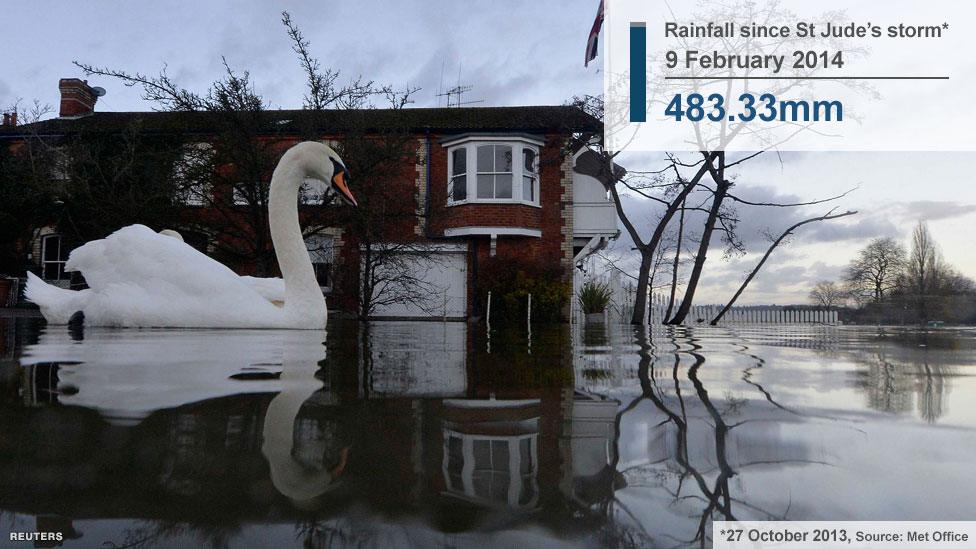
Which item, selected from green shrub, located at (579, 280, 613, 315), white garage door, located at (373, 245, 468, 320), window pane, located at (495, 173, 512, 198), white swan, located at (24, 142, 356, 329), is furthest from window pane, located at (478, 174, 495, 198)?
white swan, located at (24, 142, 356, 329)

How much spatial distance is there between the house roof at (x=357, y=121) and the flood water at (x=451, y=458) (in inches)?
449

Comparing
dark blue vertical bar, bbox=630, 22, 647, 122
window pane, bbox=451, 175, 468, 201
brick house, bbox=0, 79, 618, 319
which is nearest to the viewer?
dark blue vertical bar, bbox=630, 22, 647, 122

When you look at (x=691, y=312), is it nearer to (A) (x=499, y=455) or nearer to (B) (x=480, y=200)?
(B) (x=480, y=200)

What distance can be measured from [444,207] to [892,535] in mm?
17242

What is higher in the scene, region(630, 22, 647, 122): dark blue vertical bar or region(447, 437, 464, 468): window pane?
region(630, 22, 647, 122): dark blue vertical bar

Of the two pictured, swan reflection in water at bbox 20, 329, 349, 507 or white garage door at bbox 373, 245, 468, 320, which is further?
white garage door at bbox 373, 245, 468, 320

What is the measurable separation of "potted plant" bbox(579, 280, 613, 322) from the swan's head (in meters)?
11.8

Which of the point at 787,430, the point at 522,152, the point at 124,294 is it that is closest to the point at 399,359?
the point at 787,430

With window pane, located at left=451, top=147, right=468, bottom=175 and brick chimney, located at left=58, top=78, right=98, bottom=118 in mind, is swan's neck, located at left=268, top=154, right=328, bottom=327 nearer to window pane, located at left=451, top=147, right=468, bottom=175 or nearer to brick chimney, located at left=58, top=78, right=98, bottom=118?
window pane, located at left=451, top=147, right=468, bottom=175

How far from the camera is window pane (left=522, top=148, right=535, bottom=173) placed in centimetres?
1920

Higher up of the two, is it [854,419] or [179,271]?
[179,271]

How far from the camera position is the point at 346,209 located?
1279cm

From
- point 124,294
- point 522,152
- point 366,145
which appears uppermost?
point 522,152

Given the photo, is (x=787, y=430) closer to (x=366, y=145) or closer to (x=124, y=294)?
(x=124, y=294)
